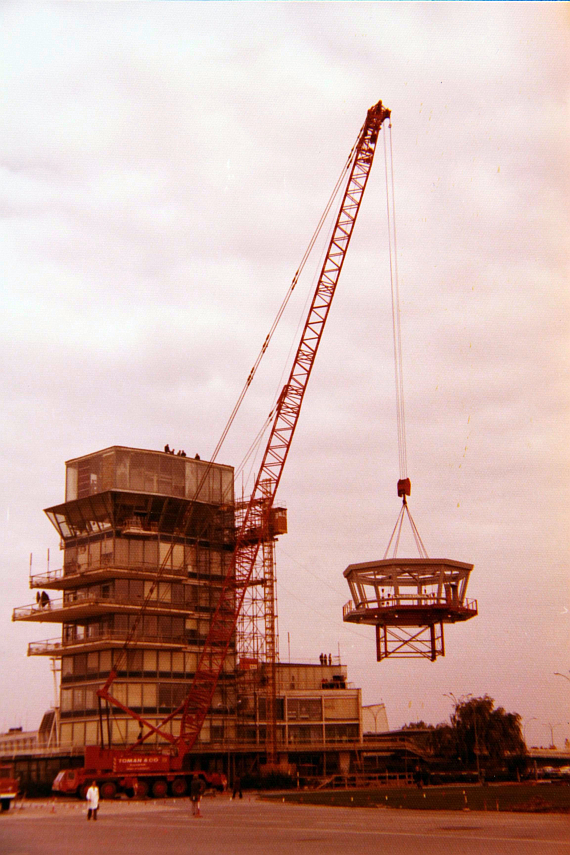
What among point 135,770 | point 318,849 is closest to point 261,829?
point 318,849

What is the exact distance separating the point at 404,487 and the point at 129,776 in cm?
3426

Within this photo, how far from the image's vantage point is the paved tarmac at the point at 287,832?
3180 centimetres

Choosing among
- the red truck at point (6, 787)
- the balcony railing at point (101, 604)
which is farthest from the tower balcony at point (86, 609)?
the red truck at point (6, 787)

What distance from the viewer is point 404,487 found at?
58.7 m

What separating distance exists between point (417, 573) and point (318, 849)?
23497mm

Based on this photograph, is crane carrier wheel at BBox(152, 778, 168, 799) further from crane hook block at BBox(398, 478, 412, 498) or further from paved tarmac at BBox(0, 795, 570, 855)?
crane hook block at BBox(398, 478, 412, 498)

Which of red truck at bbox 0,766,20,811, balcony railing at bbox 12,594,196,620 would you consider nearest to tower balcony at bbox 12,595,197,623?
balcony railing at bbox 12,594,196,620

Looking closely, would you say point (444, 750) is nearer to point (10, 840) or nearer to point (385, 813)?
point (385, 813)

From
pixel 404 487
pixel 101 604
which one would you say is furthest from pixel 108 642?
pixel 404 487

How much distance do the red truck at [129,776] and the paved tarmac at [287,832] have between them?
15.5 meters

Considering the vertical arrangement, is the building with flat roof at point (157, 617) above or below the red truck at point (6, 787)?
above

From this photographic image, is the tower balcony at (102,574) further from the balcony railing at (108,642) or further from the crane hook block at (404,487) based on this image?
the crane hook block at (404,487)

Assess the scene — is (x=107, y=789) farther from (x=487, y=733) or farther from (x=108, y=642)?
(x=487, y=733)

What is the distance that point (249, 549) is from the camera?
94.4 meters
